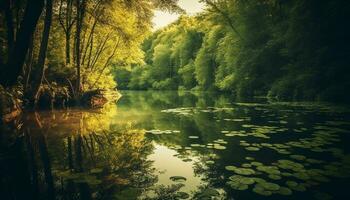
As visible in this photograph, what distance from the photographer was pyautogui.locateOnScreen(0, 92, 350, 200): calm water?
382cm

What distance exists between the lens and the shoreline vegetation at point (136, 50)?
11.9 m

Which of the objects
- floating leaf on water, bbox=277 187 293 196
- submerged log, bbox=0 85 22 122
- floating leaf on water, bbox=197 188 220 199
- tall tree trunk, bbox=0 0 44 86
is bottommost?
floating leaf on water, bbox=197 188 220 199

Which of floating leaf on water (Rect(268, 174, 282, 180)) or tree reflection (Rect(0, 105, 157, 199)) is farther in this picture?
floating leaf on water (Rect(268, 174, 282, 180))

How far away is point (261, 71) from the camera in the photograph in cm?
2284

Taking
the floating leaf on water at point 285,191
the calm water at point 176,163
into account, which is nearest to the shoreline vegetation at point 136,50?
the calm water at point 176,163

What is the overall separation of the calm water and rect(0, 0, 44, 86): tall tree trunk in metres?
1.95

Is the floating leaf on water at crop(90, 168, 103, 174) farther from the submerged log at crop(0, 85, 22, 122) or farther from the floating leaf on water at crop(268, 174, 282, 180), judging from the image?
the submerged log at crop(0, 85, 22, 122)

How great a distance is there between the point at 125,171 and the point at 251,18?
944 inches

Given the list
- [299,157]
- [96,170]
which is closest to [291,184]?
[299,157]

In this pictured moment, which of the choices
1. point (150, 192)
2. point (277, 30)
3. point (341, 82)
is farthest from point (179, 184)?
point (277, 30)

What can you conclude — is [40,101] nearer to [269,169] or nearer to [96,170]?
[96,170]

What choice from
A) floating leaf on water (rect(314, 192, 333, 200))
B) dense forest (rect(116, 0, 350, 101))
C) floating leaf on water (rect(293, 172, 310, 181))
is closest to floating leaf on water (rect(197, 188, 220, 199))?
floating leaf on water (rect(314, 192, 333, 200))

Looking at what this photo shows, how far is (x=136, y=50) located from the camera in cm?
2650

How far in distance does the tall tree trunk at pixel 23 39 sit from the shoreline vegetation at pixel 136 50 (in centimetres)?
3
